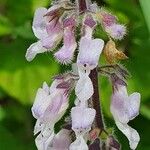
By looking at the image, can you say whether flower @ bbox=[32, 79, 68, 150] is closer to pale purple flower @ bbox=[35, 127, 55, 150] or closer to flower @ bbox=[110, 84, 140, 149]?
pale purple flower @ bbox=[35, 127, 55, 150]

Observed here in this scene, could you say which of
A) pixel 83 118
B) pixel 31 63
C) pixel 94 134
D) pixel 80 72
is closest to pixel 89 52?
pixel 80 72

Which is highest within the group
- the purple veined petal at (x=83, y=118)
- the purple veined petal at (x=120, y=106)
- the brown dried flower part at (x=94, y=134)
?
the purple veined petal at (x=83, y=118)

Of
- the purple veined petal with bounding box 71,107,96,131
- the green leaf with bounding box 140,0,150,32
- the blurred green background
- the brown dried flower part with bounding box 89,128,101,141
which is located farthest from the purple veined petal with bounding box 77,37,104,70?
the blurred green background


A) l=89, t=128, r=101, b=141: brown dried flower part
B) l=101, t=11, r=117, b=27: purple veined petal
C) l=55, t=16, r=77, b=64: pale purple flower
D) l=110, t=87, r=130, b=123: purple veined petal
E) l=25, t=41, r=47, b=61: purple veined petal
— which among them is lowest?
l=89, t=128, r=101, b=141: brown dried flower part

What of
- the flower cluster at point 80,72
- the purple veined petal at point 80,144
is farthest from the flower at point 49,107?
the purple veined petal at point 80,144

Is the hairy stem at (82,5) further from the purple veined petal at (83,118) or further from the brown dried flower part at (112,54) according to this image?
the purple veined petal at (83,118)

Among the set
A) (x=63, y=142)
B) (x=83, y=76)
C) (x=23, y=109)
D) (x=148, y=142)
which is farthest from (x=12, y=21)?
(x=83, y=76)
